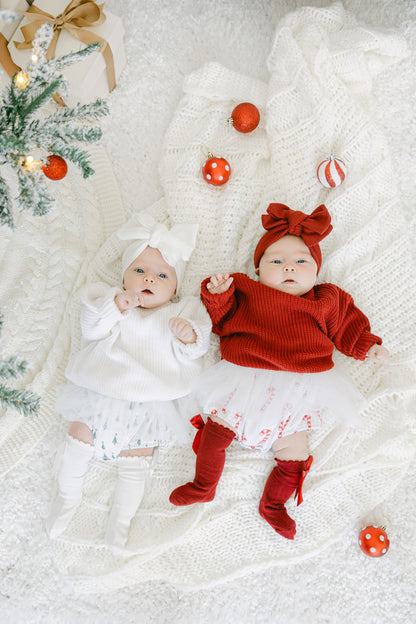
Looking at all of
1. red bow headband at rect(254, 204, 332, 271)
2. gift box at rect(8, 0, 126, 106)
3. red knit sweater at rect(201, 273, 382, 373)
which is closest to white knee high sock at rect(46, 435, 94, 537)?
red knit sweater at rect(201, 273, 382, 373)

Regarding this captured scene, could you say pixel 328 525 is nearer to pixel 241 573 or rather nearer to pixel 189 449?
pixel 241 573

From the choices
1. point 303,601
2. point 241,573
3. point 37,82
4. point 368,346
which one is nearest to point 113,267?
point 37,82

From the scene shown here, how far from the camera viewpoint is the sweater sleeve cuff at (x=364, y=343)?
60.8 inches

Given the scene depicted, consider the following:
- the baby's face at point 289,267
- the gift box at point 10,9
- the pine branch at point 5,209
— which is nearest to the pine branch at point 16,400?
the pine branch at point 5,209

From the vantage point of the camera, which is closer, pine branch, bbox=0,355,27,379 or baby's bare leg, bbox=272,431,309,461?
pine branch, bbox=0,355,27,379

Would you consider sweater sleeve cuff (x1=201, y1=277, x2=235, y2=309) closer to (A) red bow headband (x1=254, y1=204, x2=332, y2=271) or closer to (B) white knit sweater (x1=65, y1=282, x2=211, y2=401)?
(B) white knit sweater (x1=65, y1=282, x2=211, y2=401)

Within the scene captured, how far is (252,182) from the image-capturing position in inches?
68.3

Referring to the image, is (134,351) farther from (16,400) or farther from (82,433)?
(16,400)

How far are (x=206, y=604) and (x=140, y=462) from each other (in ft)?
1.57

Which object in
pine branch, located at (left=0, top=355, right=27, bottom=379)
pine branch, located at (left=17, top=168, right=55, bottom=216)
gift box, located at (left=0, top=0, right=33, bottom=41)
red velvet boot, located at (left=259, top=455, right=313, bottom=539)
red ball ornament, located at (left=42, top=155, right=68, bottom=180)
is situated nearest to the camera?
pine branch, located at (left=0, top=355, right=27, bottom=379)

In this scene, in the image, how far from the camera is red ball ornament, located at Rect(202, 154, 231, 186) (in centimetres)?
170

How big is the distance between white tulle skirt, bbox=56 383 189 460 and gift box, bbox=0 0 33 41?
117 centimetres

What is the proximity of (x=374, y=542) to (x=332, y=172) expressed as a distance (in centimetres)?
113

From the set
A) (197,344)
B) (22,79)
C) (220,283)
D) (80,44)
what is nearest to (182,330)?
(197,344)
